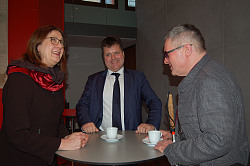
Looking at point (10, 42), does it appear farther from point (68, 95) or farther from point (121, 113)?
point (68, 95)

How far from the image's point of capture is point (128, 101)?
2465mm

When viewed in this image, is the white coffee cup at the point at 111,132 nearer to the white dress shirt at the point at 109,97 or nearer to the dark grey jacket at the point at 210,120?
the dark grey jacket at the point at 210,120

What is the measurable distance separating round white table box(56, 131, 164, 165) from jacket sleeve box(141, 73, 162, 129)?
604 mm

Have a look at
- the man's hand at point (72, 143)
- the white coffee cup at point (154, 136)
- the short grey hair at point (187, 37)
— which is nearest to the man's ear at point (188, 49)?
the short grey hair at point (187, 37)

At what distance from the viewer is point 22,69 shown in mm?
1456

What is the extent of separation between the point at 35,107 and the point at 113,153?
2.11 ft

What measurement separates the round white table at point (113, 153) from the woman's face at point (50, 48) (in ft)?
2.34

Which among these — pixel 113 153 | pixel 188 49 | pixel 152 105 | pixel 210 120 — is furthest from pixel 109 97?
pixel 210 120

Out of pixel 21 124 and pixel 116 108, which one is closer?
pixel 21 124

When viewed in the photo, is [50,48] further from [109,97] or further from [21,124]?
→ [109,97]

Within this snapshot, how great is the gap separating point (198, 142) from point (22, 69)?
123cm

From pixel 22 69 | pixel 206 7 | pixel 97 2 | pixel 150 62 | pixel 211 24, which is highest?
pixel 97 2

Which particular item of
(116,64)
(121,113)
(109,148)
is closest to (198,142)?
(109,148)

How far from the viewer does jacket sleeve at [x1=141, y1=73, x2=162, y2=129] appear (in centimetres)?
226
